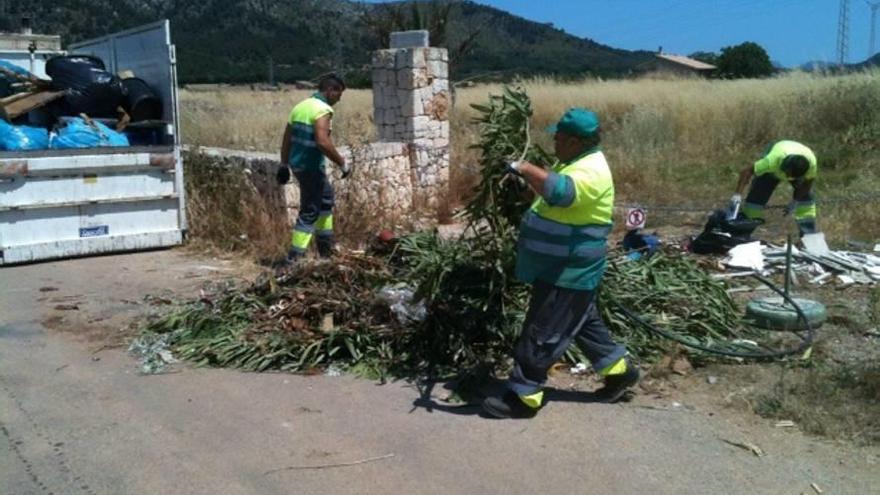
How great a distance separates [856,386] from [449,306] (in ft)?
7.49

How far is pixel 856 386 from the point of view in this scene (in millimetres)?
4695

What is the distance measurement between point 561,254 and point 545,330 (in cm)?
41

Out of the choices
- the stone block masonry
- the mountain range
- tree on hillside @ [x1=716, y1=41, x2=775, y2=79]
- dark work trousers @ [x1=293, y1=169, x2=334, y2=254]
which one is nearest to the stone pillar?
the stone block masonry

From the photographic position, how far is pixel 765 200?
26.9 feet

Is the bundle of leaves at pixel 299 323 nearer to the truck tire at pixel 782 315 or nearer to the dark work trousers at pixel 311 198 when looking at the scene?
the dark work trousers at pixel 311 198

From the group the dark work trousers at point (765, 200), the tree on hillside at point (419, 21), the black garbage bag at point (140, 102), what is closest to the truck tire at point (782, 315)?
the dark work trousers at point (765, 200)

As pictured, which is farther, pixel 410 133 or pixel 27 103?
pixel 410 133

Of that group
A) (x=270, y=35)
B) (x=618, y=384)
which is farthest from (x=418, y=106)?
(x=270, y=35)

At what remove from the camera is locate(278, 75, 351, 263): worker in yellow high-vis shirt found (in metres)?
7.36

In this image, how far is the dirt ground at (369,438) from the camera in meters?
3.88

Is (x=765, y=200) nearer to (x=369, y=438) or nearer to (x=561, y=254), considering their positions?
(x=561, y=254)

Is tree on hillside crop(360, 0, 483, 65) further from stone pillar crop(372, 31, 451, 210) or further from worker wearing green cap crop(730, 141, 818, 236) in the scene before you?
worker wearing green cap crop(730, 141, 818, 236)

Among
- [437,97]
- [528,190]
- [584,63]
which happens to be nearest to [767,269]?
[528,190]

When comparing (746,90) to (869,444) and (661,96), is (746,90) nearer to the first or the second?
(661,96)
